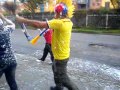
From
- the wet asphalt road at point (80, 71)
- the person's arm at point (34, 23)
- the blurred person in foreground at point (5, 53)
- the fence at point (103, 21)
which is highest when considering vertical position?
the person's arm at point (34, 23)

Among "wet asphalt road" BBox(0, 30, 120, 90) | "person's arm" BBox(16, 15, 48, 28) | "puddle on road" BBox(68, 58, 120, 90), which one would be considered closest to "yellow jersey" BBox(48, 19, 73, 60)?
"person's arm" BBox(16, 15, 48, 28)

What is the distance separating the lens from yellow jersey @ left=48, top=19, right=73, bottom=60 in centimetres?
617

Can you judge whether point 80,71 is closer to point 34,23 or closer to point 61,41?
point 61,41

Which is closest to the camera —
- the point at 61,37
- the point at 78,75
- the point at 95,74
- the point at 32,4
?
the point at 61,37

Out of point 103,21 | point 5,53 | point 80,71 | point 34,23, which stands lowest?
point 103,21

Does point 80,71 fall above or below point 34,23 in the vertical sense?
below

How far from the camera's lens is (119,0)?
30.3 m

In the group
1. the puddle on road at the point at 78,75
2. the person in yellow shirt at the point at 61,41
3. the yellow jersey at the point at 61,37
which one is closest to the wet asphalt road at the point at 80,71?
the puddle on road at the point at 78,75

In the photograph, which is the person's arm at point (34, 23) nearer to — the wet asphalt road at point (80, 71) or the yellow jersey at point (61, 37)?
the yellow jersey at point (61, 37)

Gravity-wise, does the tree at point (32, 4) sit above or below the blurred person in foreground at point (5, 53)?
below

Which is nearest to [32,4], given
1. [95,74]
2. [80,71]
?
[80,71]

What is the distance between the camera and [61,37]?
635cm

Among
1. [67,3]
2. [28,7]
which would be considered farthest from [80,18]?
[67,3]

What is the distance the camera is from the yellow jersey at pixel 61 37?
6.17m
